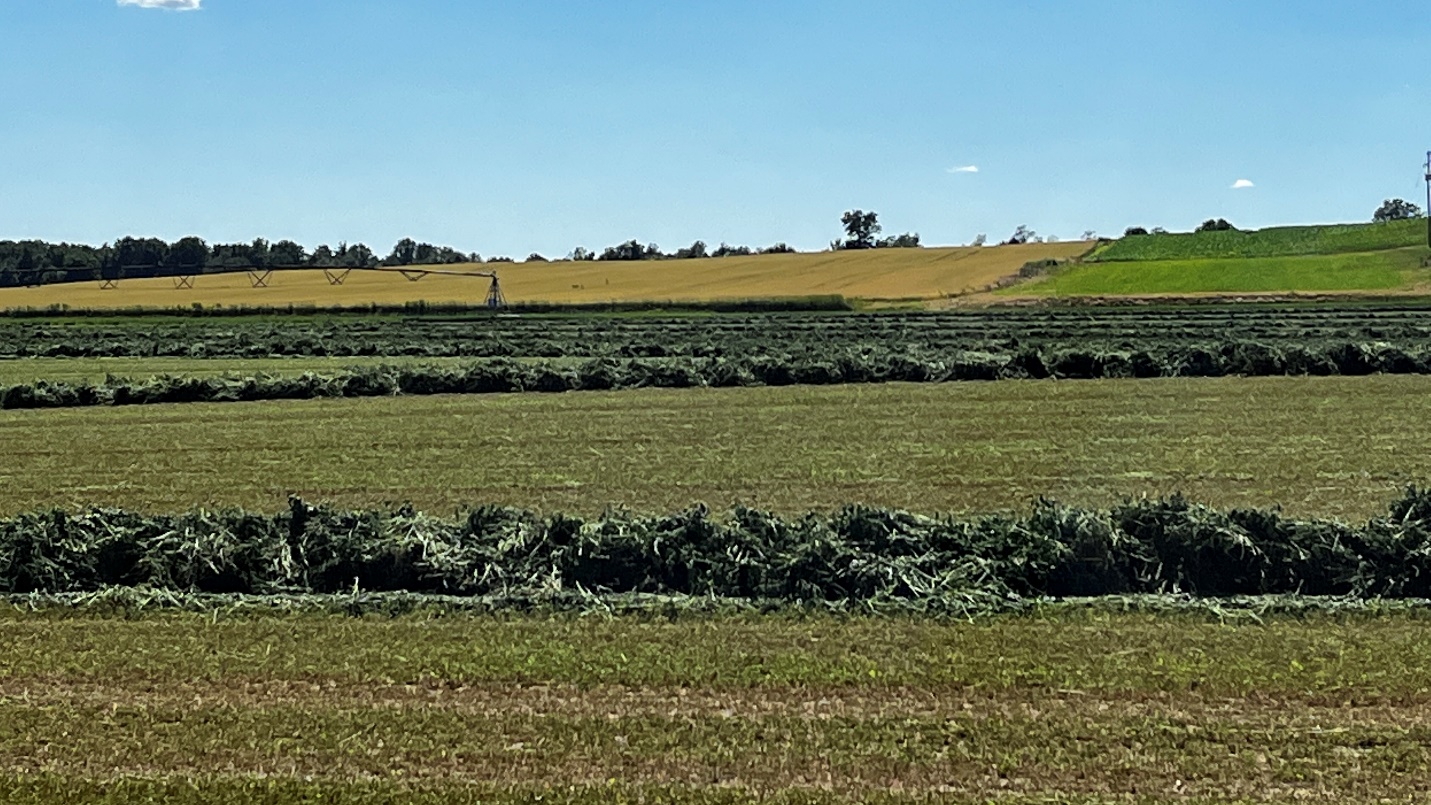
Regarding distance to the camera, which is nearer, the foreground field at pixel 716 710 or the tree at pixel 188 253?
the foreground field at pixel 716 710

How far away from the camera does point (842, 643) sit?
778cm

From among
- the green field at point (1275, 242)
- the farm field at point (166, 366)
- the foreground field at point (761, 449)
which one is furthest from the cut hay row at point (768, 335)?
the green field at point (1275, 242)

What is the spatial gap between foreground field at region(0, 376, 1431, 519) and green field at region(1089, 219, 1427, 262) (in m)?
67.7

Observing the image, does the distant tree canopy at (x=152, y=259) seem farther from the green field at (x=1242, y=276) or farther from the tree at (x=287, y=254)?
the green field at (x=1242, y=276)

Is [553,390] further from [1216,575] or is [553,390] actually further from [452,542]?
[1216,575]

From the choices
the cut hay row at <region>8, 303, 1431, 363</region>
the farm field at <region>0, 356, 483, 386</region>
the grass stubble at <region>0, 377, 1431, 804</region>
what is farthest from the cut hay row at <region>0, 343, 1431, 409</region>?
the grass stubble at <region>0, 377, 1431, 804</region>

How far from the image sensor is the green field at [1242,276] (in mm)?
66000

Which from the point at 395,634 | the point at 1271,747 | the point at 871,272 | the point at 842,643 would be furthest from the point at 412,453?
the point at 871,272

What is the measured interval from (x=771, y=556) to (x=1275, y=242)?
9230 cm

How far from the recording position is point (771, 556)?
9.22 m

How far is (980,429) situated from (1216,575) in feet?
28.4

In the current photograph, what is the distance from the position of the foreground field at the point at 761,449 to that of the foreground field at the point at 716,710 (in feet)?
14.6

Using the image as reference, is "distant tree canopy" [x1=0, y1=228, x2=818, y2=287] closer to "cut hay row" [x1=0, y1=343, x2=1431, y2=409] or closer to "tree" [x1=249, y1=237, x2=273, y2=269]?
"tree" [x1=249, y1=237, x2=273, y2=269]

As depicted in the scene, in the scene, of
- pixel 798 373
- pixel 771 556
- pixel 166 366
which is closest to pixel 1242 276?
pixel 798 373
